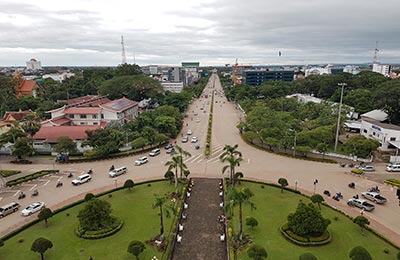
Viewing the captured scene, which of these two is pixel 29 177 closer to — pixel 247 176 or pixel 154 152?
pixel 154 152

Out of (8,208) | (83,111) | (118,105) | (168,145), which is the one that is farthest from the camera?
(118,105)

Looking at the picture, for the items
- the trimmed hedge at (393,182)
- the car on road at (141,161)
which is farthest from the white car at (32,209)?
the trimmed hedge at (393,182)

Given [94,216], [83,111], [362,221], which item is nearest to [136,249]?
[94,216]

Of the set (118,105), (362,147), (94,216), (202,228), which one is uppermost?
(118,105)

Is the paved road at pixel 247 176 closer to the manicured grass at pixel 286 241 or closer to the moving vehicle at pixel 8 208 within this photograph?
the moving vehicle at pixel 8 208

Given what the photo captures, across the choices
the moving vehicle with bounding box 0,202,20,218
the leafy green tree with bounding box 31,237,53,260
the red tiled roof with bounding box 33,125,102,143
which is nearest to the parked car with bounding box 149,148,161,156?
the red tiled roof with bounding box 33,125,102,143

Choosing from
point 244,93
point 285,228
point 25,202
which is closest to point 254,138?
point 285,228

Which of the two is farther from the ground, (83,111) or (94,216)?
(83,111)
